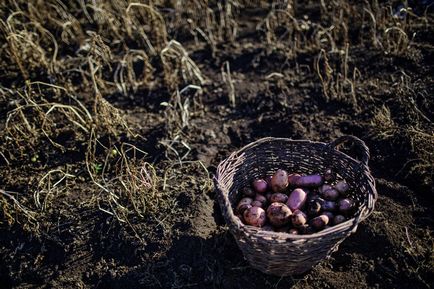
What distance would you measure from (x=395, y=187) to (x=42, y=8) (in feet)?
10.2

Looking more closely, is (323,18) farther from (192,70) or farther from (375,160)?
(375,160)

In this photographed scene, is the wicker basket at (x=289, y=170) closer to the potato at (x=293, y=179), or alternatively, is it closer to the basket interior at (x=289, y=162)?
the basket interior at (x=289, y=162)

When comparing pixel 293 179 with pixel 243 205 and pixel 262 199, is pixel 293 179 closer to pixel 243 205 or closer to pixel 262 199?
pixel 262 199

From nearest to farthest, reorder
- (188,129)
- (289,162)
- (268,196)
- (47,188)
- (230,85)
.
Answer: (268,196) < (289,162) < (47,188) < (188,129) < (230,85)

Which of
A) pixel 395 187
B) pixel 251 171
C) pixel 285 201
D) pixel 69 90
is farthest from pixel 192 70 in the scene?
pixel 395 187

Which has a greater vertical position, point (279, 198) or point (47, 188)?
point (279, 198)

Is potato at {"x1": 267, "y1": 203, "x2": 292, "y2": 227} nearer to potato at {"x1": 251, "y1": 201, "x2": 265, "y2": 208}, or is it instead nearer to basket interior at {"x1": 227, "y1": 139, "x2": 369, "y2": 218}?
potato at {"x1": 251, "y1": 201, "x2": 265, "y2": 208}

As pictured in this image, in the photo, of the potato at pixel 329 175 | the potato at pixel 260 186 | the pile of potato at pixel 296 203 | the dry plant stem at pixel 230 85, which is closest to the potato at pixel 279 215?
the pile of potato at pixel 296 203

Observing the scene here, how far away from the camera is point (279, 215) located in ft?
6.84

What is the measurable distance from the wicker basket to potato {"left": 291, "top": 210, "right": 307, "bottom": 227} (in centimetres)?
18

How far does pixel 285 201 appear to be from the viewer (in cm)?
223

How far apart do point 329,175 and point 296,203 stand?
27 cm

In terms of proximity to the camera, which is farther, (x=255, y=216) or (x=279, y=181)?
(x=279, y=181)

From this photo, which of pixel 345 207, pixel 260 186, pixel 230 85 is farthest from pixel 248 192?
pixel 230 85
